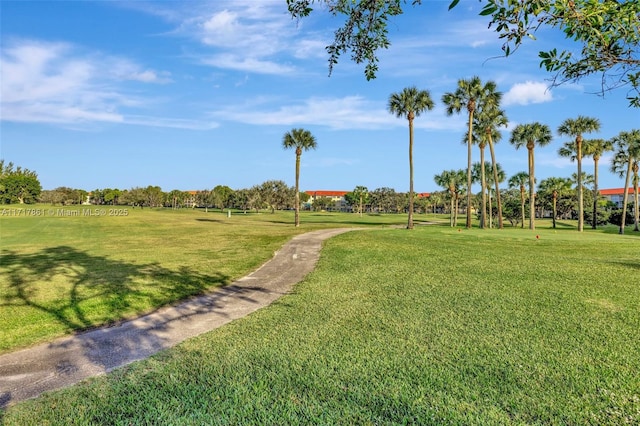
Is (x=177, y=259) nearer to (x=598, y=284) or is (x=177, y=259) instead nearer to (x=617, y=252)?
(x=598, y=284)

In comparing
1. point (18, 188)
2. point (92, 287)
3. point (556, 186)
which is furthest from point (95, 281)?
point (18, 188)

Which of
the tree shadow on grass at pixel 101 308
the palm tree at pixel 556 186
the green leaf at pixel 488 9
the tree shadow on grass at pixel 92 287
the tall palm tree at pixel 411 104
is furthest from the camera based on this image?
the palm tree at pixel 556 186

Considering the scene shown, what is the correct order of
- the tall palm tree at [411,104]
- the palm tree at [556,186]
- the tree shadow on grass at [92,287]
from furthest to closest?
the palm tree at [556,186] → the tall palm tree at [411,104] → the tree shadow on grass at [92,287]

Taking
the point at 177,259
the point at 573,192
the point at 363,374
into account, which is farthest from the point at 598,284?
the point at 573,192

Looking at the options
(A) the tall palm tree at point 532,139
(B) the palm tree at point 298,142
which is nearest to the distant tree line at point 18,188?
(B) the palm tree at point 298,142

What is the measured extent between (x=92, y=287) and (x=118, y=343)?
548cm

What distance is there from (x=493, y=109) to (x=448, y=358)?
45720 mm

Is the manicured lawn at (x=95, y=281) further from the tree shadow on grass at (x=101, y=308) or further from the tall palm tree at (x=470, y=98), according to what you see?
the tall palm tree at (x=470, y=98)

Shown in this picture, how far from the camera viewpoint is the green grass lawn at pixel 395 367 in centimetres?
420

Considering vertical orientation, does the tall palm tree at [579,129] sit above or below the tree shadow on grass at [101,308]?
above

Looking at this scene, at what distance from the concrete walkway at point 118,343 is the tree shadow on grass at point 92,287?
78 cm

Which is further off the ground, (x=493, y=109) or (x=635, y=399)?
(x=493, y=109)

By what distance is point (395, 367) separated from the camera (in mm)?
5332

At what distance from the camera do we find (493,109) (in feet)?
145
